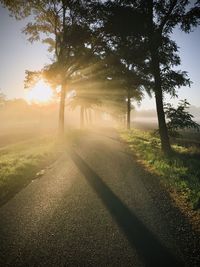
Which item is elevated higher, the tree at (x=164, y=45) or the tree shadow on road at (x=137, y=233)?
the tree at (x=164, y=45)

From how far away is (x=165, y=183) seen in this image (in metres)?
8.33

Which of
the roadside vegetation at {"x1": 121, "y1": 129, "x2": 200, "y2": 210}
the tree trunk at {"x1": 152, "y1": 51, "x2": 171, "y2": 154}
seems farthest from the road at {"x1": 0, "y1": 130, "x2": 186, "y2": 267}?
the tree trunk at {"x1": 152, "y1": 51, "x2": 171, "y2": 154}

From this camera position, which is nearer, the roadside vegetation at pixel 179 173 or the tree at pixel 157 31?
the roadside vegetation at pixel 179 173

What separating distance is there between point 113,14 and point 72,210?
13023 mm

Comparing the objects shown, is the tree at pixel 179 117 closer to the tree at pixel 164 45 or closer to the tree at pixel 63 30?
the tree at pixel 164 45

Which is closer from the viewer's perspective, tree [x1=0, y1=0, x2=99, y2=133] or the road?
the road

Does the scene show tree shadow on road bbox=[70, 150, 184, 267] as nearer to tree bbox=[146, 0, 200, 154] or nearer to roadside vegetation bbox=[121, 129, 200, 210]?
roadside vegetation bbox=[121, 129, 200, 210]

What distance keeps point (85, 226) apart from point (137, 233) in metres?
1.26

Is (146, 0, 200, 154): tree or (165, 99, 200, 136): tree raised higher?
(146, 0, 200, 154): tree

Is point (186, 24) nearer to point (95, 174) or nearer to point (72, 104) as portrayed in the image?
point (95, 174)

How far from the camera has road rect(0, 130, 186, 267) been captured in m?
4.20

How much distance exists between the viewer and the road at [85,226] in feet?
13.8

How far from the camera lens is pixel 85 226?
5340mm

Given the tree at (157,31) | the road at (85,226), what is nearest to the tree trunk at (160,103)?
the tree at (157,31)
